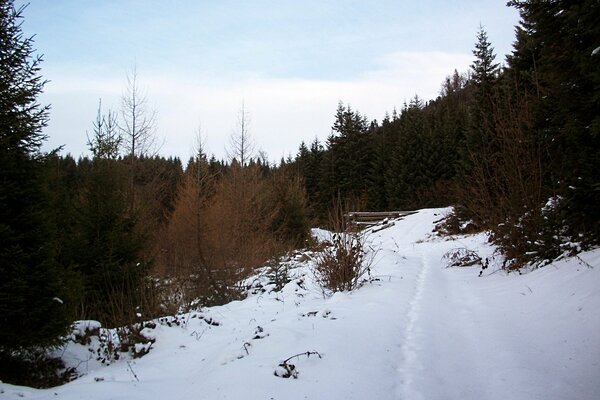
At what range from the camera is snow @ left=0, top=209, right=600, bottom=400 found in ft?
10.9

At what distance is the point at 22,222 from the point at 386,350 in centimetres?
519

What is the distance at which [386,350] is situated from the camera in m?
4.18

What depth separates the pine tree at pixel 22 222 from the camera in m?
4.79

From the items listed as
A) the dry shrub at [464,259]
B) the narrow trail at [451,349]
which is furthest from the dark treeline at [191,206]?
the narrow trail at [451,349]

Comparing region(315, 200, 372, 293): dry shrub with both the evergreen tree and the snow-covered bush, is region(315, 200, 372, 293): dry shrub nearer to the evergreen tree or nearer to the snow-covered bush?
the snow-covered bush

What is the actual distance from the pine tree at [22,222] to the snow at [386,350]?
0.84 meters

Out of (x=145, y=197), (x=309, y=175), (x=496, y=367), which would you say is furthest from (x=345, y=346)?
(x=309, y=175)

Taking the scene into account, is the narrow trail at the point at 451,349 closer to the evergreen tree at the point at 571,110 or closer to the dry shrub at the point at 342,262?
the dry shrub at the point at 342,262

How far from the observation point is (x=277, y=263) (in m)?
11.4

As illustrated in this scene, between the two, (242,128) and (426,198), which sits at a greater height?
(242,128)

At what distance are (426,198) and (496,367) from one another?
36946 millimetres

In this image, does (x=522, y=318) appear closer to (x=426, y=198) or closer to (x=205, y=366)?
(x=205, y=366)

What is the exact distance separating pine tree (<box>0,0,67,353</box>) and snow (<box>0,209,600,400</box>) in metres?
0.84

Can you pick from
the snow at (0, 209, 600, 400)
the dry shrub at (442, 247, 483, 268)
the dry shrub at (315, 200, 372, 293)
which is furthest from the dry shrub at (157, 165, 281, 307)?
the dry shrub at (442, 247, 483, 268)
